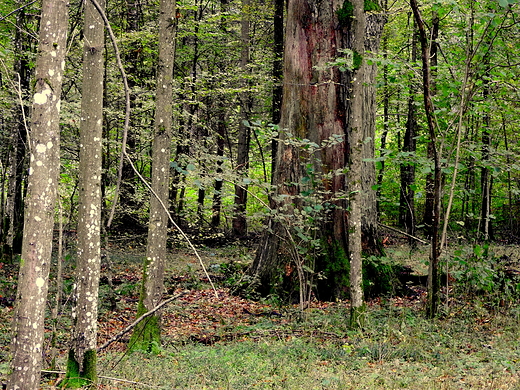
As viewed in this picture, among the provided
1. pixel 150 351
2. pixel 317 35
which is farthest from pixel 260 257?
pixel 317 35

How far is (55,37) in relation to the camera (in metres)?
2.45

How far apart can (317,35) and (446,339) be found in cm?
608

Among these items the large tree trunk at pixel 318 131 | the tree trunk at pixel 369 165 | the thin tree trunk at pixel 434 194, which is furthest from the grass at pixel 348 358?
the tree trunk at pixel 369 165

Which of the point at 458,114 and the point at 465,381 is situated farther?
the point at 458,114

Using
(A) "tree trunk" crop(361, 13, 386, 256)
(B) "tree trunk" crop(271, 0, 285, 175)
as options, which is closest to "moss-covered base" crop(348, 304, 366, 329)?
(A) "tree trunk" crop(361, 13, 386, 256)

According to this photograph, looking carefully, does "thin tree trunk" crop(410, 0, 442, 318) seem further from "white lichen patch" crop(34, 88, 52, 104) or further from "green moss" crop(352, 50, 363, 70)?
"white lichen patch" crop(34, 88, 52, 104)

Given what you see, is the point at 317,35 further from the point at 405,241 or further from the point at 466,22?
the point at 405,241

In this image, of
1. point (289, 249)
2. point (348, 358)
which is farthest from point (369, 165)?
point (348, 358)

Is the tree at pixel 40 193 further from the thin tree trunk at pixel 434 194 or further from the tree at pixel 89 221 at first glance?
the thin tree trunk at pixel 434 194

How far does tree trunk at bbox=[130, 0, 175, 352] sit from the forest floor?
0.40 metres

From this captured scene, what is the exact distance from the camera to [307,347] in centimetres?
583

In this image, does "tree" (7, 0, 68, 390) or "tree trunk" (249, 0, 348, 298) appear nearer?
"tree" (7, 0, 68, 390)

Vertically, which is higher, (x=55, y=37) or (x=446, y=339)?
(x=55, y=37)

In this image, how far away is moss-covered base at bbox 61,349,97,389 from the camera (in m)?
4.22
